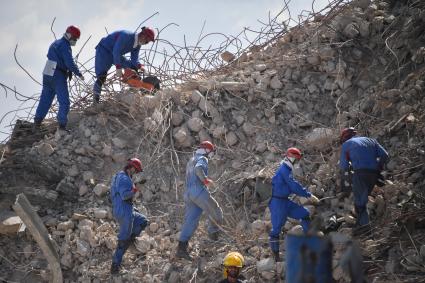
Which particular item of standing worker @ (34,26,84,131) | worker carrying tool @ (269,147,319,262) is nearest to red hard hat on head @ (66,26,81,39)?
standing worker @ (34,26,84,131)

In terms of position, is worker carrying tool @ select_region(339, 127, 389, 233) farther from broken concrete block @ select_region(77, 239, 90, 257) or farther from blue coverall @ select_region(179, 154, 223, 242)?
broken concrete block @ select_region(77, 239, 90, 257)

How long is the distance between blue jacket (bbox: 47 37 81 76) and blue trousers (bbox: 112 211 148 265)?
290 cm

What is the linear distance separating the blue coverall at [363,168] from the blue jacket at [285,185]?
2.14 ft

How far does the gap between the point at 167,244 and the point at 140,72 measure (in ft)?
11.4

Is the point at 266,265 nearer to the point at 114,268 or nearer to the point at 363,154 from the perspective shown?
the point at 363,154

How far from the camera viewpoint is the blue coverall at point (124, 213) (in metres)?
8.98

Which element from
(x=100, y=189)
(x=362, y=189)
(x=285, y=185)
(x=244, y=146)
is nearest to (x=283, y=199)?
(x=285, y=185)

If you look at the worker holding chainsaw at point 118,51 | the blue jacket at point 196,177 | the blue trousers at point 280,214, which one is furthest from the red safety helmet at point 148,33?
the blue trousers at point 280,214

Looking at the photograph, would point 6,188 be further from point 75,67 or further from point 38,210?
point 75,67

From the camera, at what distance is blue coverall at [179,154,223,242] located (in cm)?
916

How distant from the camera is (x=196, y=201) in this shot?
9172mm

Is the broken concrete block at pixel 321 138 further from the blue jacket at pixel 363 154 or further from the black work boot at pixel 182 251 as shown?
the black work boot at pixel 182 251

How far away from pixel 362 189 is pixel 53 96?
537cm

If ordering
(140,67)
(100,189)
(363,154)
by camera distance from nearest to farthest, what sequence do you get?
(363,154) → (100,189) → (140,67)
